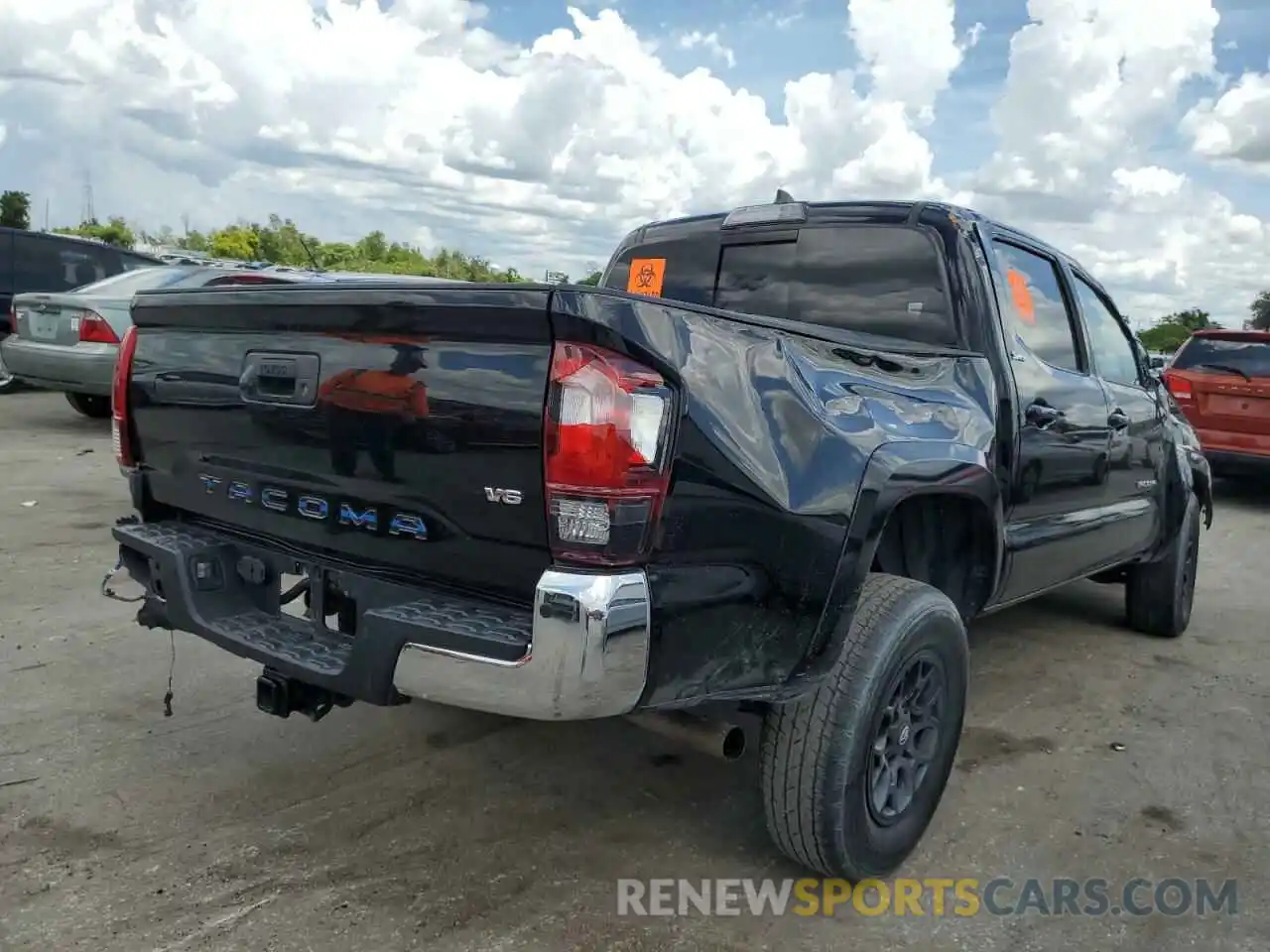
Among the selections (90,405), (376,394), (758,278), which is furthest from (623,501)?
(90,405)

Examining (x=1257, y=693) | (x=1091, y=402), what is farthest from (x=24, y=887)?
(x=1257, y=693)

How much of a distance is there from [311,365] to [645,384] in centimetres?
93

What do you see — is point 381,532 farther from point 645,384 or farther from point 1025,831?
point 1025,831

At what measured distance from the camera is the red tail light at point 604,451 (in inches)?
87.7

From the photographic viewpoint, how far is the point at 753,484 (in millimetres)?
2434

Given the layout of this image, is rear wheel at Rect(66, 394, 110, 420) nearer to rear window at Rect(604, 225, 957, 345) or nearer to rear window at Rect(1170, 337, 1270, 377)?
rear window at Rect(604, 225, 957, 345)

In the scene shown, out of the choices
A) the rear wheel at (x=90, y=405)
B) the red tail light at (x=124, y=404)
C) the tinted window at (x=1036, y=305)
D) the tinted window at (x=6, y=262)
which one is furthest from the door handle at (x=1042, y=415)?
the tinted window at (x=6, y=262)

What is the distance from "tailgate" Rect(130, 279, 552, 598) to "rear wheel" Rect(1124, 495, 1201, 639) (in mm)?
3986

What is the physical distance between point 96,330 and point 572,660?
8286mm

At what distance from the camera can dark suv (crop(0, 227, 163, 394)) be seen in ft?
36.4

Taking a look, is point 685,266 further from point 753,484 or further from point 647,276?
point 753,484

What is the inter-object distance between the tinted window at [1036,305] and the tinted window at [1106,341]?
0.24 meters

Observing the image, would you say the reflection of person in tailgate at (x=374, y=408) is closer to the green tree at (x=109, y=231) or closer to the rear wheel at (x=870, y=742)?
the rear wheel at (x=870, y=742)

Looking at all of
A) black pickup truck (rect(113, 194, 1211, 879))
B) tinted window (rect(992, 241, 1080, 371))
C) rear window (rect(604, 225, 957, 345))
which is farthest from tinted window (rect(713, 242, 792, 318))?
tinted window (rect(992, 241, 1080, 371))
